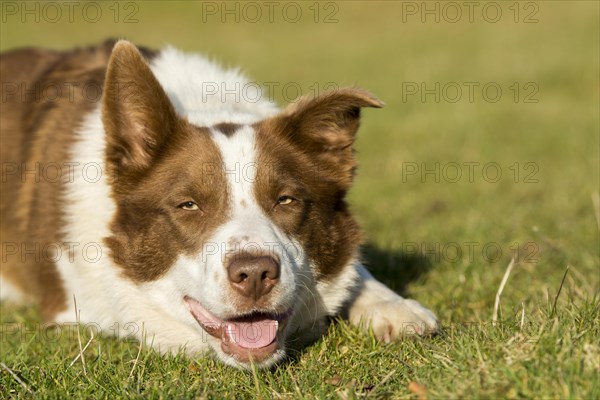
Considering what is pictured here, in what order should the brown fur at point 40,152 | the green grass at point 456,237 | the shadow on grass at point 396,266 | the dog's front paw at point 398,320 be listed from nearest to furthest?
the green grass at point 456,237
the dog's front paw at point 398,320
the brown fur at point 40,152
the shadow on grass at point 396,266

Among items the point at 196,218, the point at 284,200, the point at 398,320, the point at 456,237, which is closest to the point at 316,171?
the point at 284,200

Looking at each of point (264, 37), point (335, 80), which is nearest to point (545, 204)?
point (335, 80)

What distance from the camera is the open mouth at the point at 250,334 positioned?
4297 mm

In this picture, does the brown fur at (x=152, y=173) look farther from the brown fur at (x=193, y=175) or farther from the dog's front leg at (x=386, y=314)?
the dog's front leg at (x=386, y=314)

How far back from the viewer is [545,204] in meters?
8.52

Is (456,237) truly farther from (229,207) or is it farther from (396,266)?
(229,207)

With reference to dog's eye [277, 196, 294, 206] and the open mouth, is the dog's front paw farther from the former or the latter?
dog's eye [277, 196, 294, 206]

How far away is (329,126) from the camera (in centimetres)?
504

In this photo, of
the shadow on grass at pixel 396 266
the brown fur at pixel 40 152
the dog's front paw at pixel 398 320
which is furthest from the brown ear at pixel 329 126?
the brown fur at pixel 40 152

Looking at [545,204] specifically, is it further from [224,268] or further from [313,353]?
[224,268]

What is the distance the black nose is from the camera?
404 cm

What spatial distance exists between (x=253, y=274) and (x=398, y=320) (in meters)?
1.17

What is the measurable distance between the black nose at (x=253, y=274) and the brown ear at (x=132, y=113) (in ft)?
3.41

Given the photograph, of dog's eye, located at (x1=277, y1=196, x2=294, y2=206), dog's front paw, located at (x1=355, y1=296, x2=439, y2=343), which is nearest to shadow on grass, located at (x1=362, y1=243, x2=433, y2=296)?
dog's front paw, located at (x1=355, y1=296, x2=439, y2=343)
